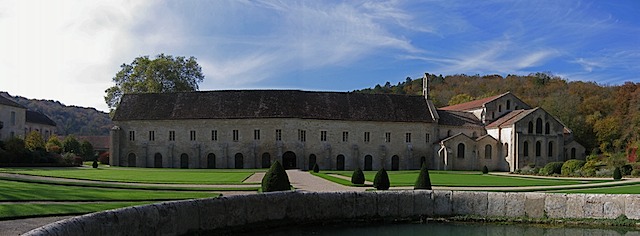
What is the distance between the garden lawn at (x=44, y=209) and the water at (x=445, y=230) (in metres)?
4.22

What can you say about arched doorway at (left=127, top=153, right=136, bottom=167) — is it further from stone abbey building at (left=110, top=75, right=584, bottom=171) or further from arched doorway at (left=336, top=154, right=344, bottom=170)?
arched doorway at (left=336, top=154, right=344, bottom=170)

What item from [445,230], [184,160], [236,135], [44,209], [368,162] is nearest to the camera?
[44,209]

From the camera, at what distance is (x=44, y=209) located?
44.3ft

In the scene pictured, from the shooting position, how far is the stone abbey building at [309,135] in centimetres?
4972

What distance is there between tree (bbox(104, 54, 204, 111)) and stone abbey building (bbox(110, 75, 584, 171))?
8.34 metres

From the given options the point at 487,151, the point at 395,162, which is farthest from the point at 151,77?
the point at 487,151

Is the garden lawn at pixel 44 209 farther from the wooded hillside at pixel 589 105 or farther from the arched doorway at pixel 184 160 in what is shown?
the wooded hillside at pixel 589 105

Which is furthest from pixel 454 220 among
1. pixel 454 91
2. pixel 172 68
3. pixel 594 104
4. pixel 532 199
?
pixel 454 91

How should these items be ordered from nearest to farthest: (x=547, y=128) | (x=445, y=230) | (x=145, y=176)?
(x=445, y=230) → (x=145, y=176) → (x=547, y=128)

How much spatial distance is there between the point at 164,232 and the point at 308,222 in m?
4.75

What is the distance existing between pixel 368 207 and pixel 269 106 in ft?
118

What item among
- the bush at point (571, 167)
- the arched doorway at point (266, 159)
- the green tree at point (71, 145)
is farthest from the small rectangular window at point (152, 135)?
the bush at point (571, 167)

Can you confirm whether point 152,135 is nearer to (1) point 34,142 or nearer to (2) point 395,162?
(1) point 34,142

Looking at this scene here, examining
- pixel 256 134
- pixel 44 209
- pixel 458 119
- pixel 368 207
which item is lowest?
pixel 368 207
